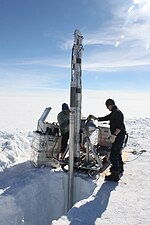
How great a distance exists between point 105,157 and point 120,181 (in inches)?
68.6

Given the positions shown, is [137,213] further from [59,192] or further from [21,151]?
[21,151]

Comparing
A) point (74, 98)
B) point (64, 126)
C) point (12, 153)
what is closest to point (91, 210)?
point (74, 98)

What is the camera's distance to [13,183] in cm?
652

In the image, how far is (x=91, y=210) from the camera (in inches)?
186

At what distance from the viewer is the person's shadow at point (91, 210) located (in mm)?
4314

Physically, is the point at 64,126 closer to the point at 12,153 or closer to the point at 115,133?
the point at 115,133

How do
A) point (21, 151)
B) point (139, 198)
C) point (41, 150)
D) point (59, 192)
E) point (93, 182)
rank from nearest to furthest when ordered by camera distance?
point (139, 198) < point (93, 182) < point (59, 192) < point (41, 150) < point (21, 151)

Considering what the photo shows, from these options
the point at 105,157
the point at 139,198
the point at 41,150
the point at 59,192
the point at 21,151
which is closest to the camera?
the point at 139,198

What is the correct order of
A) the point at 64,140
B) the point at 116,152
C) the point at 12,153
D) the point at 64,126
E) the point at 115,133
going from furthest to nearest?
the point at 12,153 < the point at 64,140 < the point at 64,126 < the point at 116,152 < the point at 115,133

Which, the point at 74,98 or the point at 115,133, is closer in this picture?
the point at 74,98

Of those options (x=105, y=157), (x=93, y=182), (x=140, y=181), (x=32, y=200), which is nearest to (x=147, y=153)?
(x=105, y=157)

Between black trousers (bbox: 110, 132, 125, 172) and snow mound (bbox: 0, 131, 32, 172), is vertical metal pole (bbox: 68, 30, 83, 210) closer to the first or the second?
black trousers (bbox: 110, 132, 125, 172)

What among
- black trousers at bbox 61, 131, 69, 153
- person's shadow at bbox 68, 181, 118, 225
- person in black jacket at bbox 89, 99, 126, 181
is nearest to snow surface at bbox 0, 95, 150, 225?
person's shadow at bbox 68, 181, 118, 225

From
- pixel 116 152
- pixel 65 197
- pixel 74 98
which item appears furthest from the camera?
pixel 65 197
